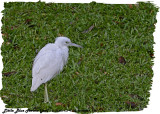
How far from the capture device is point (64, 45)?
4.49 meters

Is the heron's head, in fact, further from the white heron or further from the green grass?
the green grass

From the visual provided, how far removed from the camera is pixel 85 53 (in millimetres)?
4816

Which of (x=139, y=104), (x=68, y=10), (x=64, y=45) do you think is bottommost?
(x=139, y=104)

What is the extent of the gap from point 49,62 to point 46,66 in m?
0.05

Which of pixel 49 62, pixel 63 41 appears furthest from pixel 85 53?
pixel 49 62

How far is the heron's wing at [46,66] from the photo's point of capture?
439cm

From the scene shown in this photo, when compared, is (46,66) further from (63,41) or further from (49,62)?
(63,41)

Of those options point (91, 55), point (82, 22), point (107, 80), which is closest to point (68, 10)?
point (82, 22)

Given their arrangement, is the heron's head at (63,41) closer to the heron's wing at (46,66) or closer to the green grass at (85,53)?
the heron's wing at (46,66)

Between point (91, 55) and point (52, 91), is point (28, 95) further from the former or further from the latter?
point (91, 55)

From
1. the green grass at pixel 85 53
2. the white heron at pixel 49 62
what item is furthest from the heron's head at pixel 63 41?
the green grass at pixel 85 53

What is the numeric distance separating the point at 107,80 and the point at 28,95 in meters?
0.93

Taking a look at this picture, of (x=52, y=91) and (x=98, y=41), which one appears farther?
(x=98, y=41)

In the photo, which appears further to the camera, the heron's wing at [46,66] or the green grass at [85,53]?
the green grass at [85,53]
